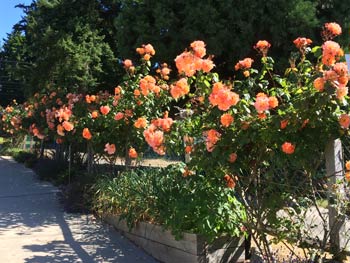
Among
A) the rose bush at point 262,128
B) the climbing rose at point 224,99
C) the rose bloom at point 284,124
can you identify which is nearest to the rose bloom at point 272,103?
the rose bush at point 262,128

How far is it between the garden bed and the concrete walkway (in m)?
0.15

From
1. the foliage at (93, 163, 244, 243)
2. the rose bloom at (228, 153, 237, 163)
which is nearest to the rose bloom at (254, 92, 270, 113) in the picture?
the rose bloom at (228, 153, 237, 163)

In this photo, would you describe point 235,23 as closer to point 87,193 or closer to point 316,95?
point 87,193

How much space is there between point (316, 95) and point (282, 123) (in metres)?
0.33

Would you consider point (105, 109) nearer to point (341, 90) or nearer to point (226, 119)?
point (226, 119)

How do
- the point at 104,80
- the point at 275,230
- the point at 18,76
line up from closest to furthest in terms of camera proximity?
1. the point at 275,230
2. the point at 104,80
3. the point at 18,76

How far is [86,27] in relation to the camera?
38.0ft

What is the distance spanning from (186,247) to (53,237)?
88.5 inches

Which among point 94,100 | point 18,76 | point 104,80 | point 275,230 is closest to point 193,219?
point 275,230

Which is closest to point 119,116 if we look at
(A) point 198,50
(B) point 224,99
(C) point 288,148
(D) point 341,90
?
(A) point 198,50

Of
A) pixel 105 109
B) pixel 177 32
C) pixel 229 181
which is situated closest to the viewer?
pixel 229 181

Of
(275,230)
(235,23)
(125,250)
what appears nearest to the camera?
(275,230)

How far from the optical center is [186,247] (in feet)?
15.4

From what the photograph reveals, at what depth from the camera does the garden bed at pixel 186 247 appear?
4590 millimetres
